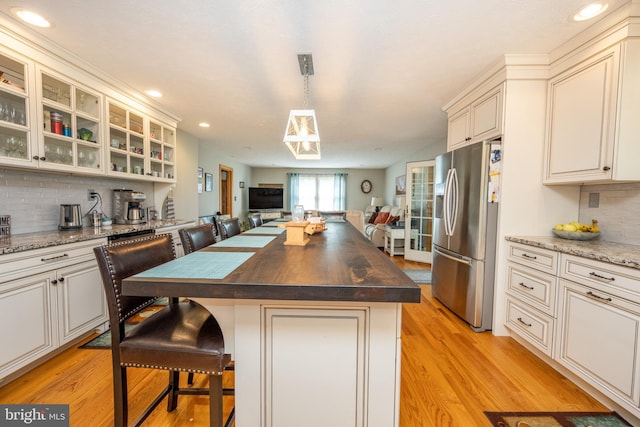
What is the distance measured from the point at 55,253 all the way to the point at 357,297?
2.14m

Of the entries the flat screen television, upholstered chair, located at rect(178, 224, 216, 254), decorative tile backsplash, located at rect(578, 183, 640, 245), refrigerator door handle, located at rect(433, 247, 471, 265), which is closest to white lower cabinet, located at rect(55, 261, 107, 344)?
upholstered chair, located at rect(178, 224, 216, 254)

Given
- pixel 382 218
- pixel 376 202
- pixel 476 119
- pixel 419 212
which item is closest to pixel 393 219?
pixel 382 218

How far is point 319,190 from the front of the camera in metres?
8.97

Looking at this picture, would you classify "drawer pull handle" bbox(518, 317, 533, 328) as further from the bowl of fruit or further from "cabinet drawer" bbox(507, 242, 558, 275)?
the bowl of fruit

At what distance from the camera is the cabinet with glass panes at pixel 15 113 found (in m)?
1.78

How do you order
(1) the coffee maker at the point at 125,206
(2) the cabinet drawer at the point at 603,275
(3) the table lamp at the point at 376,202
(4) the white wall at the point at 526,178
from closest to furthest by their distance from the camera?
(2) the cabinet drawer at the point at 603,275
(4) the white wall at the point at 526,178
(1) the coffee maker at the point at 125,206
(3) the table lamp at the point at 376,202

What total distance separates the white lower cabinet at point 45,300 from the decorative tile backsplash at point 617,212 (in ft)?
13.0

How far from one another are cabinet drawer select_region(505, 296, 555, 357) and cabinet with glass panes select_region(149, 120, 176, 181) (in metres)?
4.07

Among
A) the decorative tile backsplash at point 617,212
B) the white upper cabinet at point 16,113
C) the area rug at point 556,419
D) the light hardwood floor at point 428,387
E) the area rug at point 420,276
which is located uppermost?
the white upper cabinet at point 16,113

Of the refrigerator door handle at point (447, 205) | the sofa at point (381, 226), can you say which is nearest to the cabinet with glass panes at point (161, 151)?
the refrigerator door handle at point (447, 205)

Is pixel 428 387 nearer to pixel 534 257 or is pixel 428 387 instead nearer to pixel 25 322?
pixel 534 257

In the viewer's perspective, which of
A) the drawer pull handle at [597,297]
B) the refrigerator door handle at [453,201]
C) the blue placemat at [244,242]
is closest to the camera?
the drawer pull handle at [597,297]

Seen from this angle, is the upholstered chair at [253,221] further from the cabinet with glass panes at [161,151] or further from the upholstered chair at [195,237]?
the cabinet with glass panes at [161,151]

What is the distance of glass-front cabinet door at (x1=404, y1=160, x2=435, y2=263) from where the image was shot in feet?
15.4
